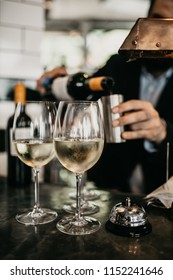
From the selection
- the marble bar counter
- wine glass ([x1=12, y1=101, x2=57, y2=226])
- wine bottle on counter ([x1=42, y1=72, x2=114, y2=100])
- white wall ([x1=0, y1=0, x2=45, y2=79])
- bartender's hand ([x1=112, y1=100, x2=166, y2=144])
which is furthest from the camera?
white wall ([x1=0, y1=0, x2=45, y2=79])

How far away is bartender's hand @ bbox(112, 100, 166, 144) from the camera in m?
1.07

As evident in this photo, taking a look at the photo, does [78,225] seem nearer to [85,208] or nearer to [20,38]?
[85,208]

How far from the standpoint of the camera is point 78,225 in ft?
2.24

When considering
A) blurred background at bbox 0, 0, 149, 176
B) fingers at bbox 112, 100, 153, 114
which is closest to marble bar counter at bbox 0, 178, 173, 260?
fingers at bbox 112, 100, 153, 114

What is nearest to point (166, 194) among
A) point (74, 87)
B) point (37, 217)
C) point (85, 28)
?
point (37, 217)

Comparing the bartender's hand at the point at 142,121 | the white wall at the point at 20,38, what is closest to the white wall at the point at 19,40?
the white wall at the point at 20,38

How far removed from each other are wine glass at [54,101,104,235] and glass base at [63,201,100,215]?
0.08 metres

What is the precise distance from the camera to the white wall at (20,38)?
6.48 feet

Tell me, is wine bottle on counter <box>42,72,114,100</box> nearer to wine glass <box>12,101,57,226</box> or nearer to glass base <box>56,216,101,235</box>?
wine glass <box>12,101,57,226</box>

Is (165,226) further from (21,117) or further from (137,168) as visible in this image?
(137,168)

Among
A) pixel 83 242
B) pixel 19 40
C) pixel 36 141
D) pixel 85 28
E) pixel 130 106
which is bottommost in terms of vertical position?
pixel 83 242

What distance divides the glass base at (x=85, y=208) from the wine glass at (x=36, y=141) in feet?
0.15

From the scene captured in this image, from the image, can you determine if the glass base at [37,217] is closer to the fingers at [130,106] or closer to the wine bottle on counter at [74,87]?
the fingers at [130,106]

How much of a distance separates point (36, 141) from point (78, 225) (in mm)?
225
